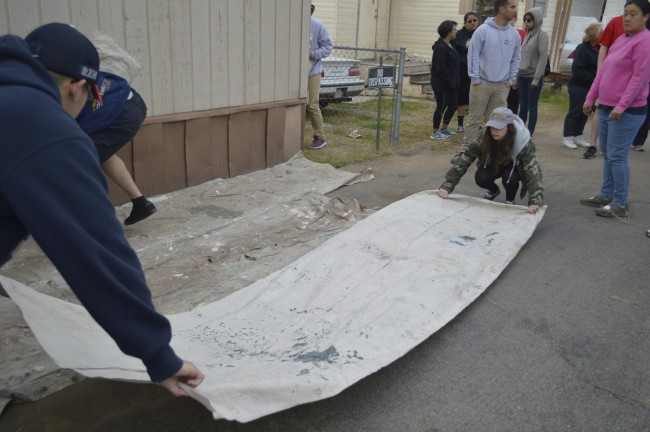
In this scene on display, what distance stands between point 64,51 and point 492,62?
605 cm

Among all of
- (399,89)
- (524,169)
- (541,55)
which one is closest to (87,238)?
(524,169)

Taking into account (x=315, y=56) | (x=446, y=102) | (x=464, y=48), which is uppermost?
(x=464, y=48)

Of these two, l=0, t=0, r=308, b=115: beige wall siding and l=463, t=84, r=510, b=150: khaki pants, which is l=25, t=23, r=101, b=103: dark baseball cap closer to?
l=0, t=0, r=308, b=115: beige wall siding

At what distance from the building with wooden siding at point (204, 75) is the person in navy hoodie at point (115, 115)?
0.45 metres

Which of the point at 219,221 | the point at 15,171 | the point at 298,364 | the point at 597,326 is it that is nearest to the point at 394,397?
the point at 298,364

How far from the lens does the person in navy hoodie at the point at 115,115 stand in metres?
4.10

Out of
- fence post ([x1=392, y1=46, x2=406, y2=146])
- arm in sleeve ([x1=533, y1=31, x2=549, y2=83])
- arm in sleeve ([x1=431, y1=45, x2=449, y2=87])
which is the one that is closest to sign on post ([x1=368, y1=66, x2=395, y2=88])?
fence post ([x1=392, y1=46, x2=406, y2=146])

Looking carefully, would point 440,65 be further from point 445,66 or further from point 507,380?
point 507,380

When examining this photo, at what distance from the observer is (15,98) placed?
1424 millimetres

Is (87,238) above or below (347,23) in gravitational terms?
below

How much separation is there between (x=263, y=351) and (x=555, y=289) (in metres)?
2.16

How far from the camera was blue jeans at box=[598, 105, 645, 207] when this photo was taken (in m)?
5.02

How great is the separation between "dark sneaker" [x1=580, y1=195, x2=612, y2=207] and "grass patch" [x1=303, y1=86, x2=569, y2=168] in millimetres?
2778

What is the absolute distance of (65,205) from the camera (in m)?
1.42
